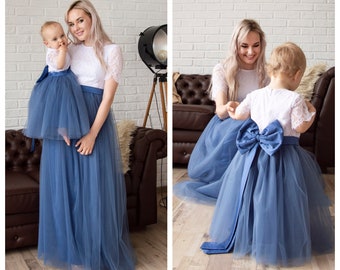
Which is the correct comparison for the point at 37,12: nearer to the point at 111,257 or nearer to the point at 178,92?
the point at 178,92

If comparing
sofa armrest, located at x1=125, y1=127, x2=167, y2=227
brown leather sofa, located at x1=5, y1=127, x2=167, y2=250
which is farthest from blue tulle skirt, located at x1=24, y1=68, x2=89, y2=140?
sofa armrest, located at x1=125, y1=127, x2=167, y2=227

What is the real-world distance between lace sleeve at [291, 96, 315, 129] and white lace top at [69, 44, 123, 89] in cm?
96

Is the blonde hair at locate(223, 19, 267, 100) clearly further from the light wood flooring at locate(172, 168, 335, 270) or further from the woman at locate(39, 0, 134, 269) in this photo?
the light wood flooring at locate(172, 168, 335, 270)

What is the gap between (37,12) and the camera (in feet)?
11.1

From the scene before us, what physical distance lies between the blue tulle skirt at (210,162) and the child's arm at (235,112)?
23 centimetres

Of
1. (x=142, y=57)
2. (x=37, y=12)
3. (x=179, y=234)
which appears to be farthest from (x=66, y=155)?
(x=37, y=12)

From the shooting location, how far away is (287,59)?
7.68ft

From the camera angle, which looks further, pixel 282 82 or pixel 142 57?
pixel 142 57

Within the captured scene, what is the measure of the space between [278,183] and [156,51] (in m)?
1.33

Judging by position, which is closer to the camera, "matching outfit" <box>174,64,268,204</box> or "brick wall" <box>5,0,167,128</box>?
"matching outfit" <box>174,64,268,204</box>

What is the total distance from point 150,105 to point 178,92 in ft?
1.74

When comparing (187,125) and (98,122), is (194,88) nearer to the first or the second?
(187,125)

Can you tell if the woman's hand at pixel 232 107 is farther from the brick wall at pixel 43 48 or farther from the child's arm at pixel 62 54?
the brick wall at pixel 43 48

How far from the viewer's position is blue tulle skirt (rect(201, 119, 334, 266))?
2373 mm
